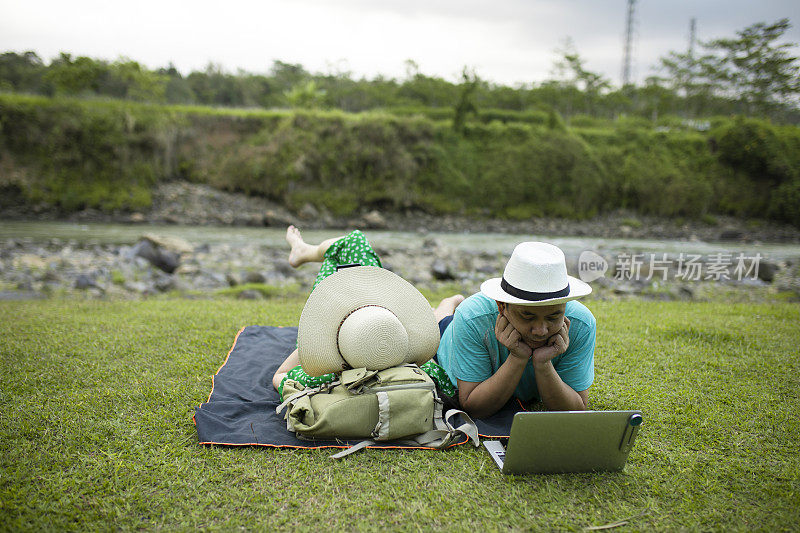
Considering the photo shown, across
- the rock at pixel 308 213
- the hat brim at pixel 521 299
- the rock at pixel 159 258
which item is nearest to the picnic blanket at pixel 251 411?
the hat brim at pixel 521 299

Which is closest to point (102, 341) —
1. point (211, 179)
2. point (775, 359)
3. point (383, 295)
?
point (383, 295)

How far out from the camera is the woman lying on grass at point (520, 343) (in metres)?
2.26

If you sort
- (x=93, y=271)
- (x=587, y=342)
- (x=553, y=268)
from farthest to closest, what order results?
(x=93, y=271)
(x=587, y=342)
(x=553, y=268)

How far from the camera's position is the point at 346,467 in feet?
8.15

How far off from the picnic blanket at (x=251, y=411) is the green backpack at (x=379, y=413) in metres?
0.08

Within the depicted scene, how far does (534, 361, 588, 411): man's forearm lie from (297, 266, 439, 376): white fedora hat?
779 mm

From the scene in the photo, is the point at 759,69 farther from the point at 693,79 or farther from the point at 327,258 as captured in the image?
the point at 327,258

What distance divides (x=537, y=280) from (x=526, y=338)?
333 millimetres

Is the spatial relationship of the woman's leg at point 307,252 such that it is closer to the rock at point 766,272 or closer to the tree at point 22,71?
the rock at point 766,272

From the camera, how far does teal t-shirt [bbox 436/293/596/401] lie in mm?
2598

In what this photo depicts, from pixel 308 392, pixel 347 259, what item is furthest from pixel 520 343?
pixel 347 259

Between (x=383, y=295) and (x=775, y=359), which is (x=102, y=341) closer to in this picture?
(x=383, y=295)

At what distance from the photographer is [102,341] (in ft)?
14.2

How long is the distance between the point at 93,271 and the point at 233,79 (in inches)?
1513
